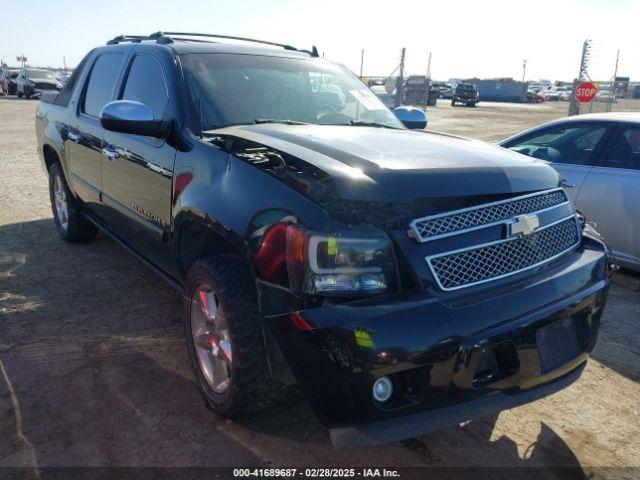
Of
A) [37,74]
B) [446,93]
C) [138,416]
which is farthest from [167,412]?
[446,93]

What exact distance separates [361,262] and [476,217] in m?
0.55

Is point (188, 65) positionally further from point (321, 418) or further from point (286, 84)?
point (321, 418)

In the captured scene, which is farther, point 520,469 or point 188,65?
point 188,65

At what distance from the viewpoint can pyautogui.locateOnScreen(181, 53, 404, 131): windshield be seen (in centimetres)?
327

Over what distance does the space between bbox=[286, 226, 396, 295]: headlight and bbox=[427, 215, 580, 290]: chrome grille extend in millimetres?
184

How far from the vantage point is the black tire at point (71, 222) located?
521 centimetres

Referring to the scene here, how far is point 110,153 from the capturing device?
3908 millimetres

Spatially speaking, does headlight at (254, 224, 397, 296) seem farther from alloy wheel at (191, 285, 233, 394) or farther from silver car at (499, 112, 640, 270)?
silver car at (499, 112, 640, 270)

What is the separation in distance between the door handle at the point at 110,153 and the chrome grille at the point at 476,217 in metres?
2.48

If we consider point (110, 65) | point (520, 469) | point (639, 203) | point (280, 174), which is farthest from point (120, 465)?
point (639, 203)

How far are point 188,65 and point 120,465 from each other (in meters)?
2.24

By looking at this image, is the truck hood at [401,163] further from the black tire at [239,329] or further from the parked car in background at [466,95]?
the parked car in background at [466,95]

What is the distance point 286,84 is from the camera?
3.63 metres

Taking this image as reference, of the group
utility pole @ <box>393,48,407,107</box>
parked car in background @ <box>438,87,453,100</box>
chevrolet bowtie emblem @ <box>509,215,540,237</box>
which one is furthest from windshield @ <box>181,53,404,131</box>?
parked car in background @ <box>438,87,453,100</box>
